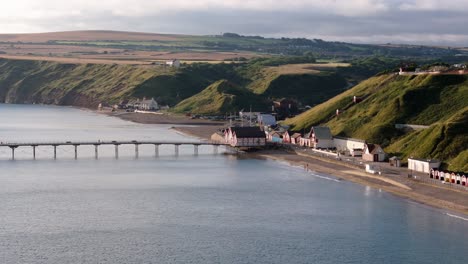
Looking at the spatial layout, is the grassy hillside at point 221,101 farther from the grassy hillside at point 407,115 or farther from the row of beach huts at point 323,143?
the grassy hillside at point 407,115

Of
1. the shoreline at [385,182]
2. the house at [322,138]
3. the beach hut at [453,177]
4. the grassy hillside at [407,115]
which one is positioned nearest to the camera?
the shoreline at [385,182]

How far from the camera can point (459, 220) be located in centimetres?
6288

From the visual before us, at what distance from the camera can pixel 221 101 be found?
549 feet

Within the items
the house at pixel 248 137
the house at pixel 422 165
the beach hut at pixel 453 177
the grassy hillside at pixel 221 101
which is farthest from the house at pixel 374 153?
the grassy hillside at pixel 221 101

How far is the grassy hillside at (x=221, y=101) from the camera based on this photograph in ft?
541

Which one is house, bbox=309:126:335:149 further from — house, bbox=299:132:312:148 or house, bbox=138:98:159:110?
house, bbox=138:98:159:110

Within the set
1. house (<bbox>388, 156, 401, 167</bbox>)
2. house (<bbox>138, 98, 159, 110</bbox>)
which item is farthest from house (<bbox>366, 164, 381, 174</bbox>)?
house (<bbox>138, 98, 159, 110</bbox>)

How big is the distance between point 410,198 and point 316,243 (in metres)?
18.6

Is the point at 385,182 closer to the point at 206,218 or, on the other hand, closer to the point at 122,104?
the point at 206,218

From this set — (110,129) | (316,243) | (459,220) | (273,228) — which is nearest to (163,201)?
(273,228)

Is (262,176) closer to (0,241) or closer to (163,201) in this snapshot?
(163,201)

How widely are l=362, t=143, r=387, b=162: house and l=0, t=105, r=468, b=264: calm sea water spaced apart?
8.80 m

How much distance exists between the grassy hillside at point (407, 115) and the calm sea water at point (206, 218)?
1156cm

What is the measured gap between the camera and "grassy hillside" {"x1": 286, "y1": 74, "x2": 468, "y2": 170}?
8544 cm
